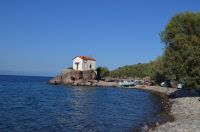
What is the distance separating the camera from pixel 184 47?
60.5 meters

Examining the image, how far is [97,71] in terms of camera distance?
484 ft

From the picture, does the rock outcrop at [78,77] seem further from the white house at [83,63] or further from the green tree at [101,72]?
the green tree at [101,72]

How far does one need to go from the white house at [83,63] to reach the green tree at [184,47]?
247ft

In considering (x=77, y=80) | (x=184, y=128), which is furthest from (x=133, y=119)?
(x=77, y=80)

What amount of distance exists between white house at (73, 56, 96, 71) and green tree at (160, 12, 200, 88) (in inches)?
2960

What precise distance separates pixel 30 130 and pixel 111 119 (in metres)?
12.6

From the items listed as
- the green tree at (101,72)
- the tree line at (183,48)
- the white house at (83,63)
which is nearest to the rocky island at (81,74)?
the white house at (83,63)

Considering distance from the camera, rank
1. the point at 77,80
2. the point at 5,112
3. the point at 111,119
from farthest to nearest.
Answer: the point at 77,80 → the point at 5,112 → the point at 111,119

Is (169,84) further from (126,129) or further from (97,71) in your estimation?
(126,129)

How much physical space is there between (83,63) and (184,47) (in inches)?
3198

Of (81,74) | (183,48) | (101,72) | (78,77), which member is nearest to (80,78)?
(78,77)

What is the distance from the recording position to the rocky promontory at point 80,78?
132 meters

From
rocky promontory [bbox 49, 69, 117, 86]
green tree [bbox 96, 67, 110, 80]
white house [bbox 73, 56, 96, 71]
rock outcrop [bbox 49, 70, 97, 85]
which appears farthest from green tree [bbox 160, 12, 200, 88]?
green tree [bbox 96, 67, 110, 80]

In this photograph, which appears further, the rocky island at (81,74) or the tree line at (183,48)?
the rocky island at (81,74)
